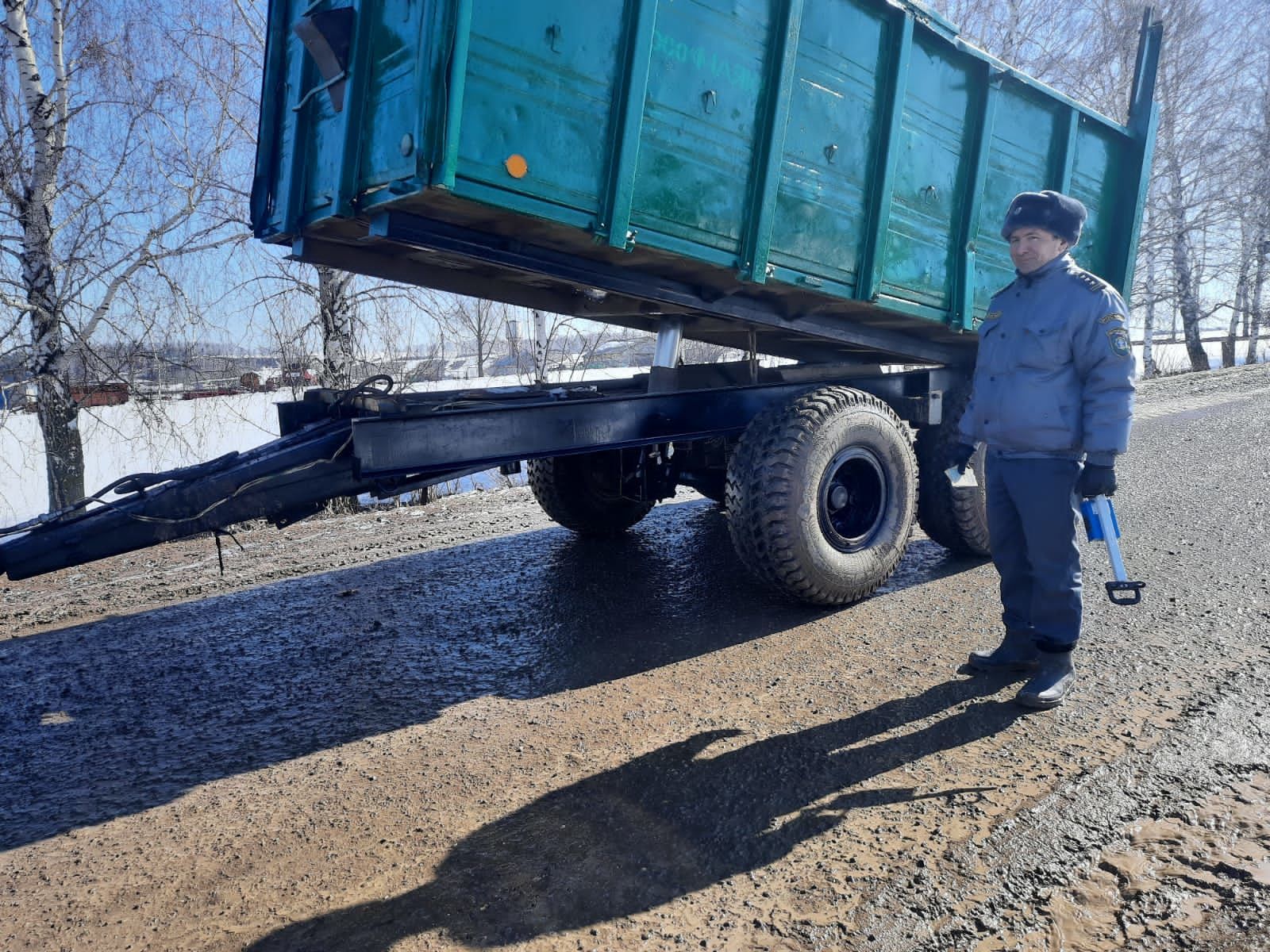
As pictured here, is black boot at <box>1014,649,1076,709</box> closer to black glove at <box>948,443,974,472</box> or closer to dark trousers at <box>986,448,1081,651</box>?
dark trousers at <box>986,448,1081,651</box>

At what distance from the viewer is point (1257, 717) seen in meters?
2.85

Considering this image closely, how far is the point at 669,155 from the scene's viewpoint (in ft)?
11.8

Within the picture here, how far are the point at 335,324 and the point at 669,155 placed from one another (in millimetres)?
6775

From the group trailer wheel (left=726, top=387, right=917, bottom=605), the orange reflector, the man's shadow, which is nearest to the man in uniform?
the man's shadow

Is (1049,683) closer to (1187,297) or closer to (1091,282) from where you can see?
(1091,282)

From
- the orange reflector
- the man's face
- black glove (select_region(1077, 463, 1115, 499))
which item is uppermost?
the orange reflector

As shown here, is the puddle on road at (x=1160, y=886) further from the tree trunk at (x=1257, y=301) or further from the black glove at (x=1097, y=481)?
the tree trunk at (x=1257, y=301)

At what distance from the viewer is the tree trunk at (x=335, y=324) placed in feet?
30.4

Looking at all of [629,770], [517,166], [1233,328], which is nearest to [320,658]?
[629,770]

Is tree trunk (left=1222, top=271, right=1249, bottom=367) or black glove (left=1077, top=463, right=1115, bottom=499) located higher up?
tree trunk (left=1222, top=271, right=1249, bottom=367)

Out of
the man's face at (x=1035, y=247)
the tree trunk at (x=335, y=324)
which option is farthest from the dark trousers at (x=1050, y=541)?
the tree trunk at (x=335, y=324)

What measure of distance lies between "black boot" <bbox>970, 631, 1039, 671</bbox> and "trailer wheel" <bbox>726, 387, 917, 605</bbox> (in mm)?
912

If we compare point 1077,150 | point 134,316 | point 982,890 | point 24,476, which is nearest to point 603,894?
point 982,890

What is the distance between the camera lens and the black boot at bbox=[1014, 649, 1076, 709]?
9.80ft
